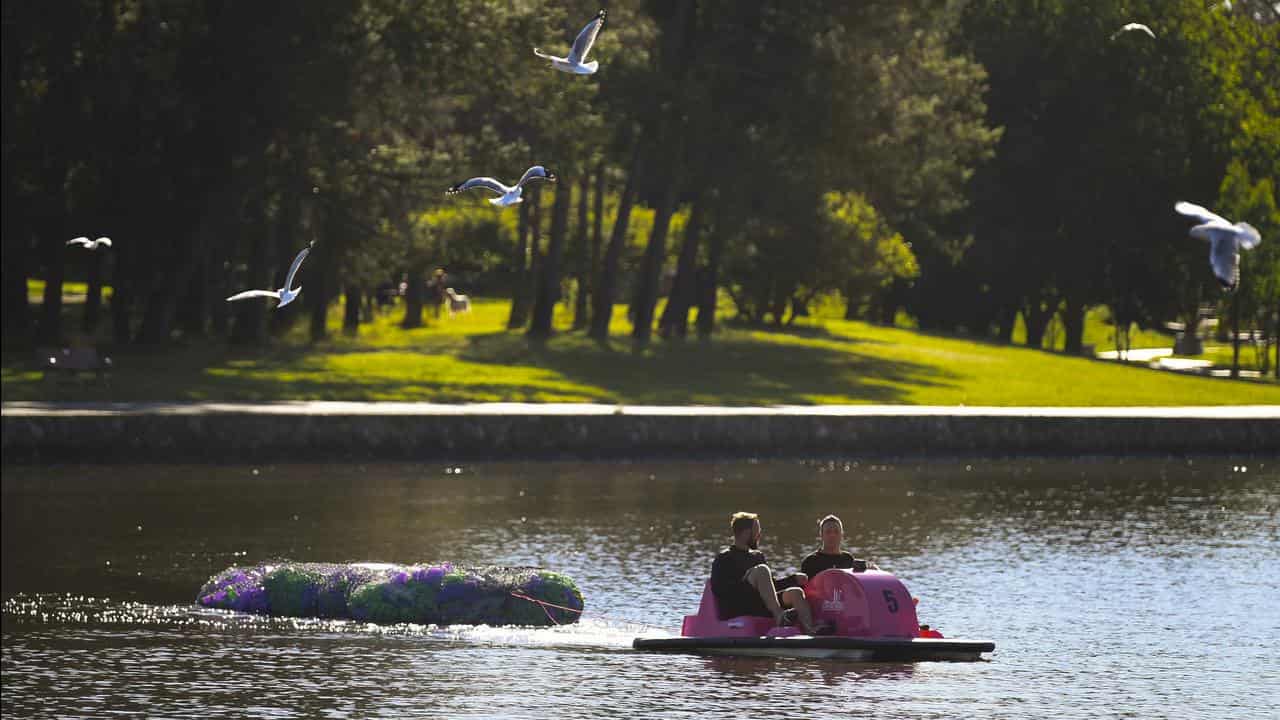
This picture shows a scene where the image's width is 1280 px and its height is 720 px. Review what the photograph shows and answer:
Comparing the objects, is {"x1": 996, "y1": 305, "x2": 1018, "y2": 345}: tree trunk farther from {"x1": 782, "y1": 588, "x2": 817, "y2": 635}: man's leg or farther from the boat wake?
{"x1": 782, "y1": 588, "x2": 817, "y2": 635}: man's leg

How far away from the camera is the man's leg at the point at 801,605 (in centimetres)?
2191

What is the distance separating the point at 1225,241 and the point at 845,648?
224 inches

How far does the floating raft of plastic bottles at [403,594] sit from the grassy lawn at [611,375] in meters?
19.4

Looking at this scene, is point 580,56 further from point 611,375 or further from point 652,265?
point 652,265

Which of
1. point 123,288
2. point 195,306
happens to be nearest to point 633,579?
point 123,288

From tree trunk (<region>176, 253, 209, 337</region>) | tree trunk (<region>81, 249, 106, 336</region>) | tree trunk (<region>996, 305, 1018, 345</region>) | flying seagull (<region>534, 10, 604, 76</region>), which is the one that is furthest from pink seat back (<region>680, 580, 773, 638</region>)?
tree trunk (<region>996, 305, 1018, 345</region>)

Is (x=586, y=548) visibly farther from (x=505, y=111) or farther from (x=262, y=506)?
(x=505, y=111)

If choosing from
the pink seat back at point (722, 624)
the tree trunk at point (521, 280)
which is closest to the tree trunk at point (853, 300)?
the tree trunk at point (521, 280)

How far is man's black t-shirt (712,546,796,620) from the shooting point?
2194cm

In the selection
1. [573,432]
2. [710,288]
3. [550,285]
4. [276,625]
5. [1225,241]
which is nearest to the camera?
[1225,241]

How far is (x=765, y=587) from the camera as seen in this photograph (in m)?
21.9

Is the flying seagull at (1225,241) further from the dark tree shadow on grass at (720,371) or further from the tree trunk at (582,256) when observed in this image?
the tree trunk at (582,256)

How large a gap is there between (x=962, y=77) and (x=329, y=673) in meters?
51.2

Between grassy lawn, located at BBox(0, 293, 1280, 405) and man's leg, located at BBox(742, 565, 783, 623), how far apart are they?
25.1 m
